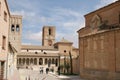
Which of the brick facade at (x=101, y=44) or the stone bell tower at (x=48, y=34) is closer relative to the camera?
the brick facade at (x=101, y=44)

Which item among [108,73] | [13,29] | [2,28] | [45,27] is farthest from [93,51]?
[45,27]

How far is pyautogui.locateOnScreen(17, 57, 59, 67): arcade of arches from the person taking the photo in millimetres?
65688

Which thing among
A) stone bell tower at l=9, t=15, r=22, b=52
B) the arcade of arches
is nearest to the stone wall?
the arcade of arches

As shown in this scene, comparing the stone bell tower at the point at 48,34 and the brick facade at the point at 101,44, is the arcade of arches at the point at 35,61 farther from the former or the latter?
the brick facade at the point at 101,44

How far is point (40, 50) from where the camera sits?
228ft

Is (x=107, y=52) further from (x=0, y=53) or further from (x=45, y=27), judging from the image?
(x=45, y=27)

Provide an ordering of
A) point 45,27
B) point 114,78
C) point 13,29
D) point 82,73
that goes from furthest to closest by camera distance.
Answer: point 45,27 < point 13,29 < point 82,73 < point 114,78

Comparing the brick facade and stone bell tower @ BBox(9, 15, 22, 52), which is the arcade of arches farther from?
the brick facade

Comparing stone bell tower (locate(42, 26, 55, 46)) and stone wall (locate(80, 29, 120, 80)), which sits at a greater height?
stone bell tower (locate(42, 26, 55, 46))

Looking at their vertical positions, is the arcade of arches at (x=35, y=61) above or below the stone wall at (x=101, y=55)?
below

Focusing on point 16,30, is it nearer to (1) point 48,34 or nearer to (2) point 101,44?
(1) point 48,34

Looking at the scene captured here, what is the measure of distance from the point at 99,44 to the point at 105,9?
435 cm

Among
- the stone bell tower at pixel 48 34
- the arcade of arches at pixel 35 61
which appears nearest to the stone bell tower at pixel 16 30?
the arcade of arches at pixel 35 61

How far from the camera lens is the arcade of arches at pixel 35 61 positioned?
65.7 metres
